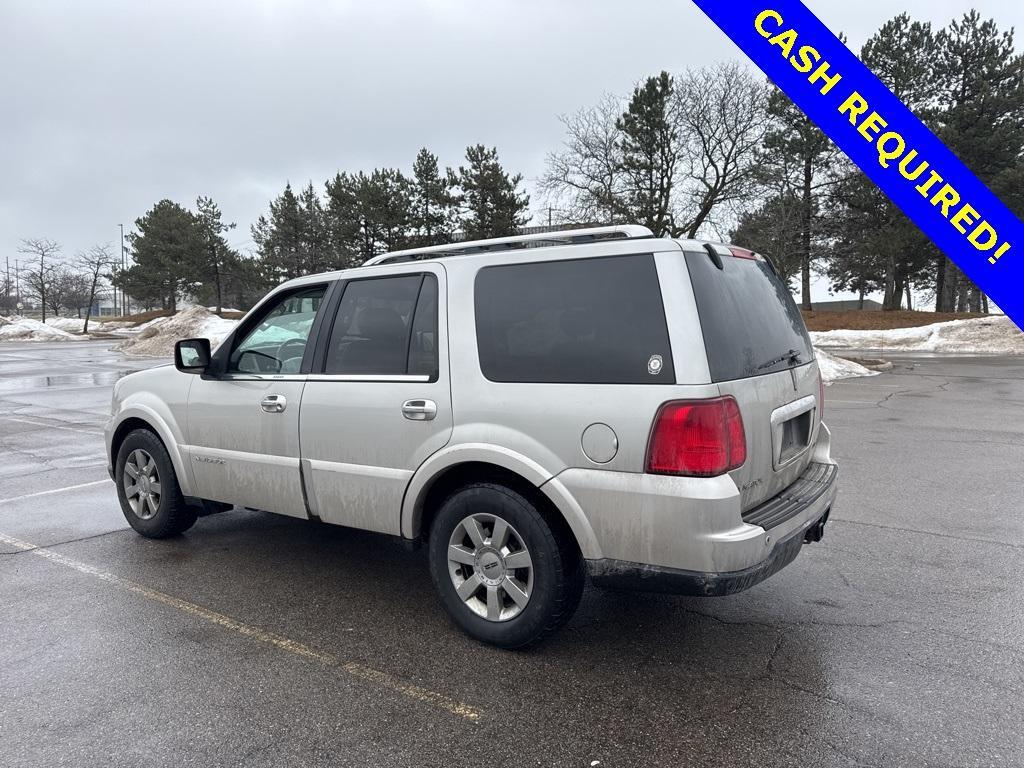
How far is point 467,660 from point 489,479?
835 mm

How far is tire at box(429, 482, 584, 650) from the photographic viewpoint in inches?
127

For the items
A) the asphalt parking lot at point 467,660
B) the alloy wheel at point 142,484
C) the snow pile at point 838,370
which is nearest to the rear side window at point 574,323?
the asphalt parking lot at point 467,660

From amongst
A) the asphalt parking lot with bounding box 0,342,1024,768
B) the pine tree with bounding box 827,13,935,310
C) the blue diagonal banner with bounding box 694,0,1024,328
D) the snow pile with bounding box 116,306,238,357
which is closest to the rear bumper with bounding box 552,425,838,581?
the asphalt parking lot with bounding box 0,342,1024,768

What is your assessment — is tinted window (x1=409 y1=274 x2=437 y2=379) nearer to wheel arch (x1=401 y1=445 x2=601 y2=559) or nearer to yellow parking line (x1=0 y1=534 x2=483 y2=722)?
wheel arch (x1=401 y1=445 x2=601 y2=559)

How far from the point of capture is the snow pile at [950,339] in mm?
26938

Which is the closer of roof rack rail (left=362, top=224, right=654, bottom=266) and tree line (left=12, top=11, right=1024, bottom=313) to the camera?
roof rack rail (left=362, top=224, right=654, bottom=266)

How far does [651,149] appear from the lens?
3447 centimetres

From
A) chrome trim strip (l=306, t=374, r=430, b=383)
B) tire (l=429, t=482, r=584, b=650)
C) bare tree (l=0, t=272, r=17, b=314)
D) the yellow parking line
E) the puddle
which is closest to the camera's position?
the yellow parking line

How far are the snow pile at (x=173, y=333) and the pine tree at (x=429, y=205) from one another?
19.5 m

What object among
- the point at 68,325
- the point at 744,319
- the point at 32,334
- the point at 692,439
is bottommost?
the point at 692,439

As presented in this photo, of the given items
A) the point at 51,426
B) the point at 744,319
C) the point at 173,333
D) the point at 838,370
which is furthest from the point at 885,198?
the point at 744,319

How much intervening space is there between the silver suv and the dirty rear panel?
0.02 meters

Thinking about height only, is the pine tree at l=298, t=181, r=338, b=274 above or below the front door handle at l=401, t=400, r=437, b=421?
above

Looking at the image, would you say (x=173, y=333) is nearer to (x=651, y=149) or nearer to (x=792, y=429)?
(x=651, y=149)
